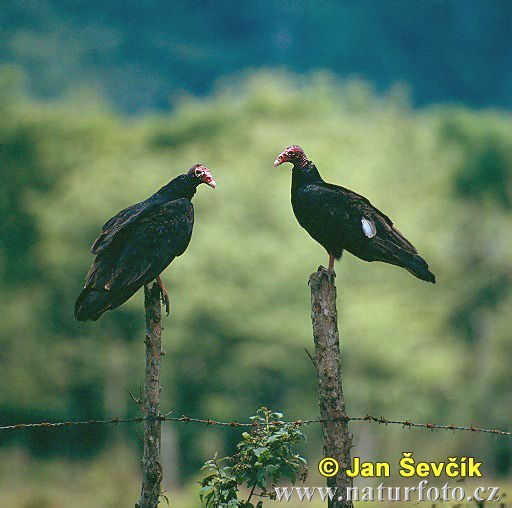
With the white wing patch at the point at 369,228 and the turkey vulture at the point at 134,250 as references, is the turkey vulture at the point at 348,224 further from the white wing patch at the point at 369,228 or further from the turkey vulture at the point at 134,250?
the turkey vulture at the point at 134,250

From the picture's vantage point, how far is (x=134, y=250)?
588 cm

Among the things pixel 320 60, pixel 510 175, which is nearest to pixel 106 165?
pixel 510 175

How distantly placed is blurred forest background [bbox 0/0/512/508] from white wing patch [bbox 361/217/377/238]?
10.9 meters

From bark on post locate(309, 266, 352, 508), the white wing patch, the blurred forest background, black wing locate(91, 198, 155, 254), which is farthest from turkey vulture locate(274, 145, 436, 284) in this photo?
the blurred forest background

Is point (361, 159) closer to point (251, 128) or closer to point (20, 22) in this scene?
point (251, 128)

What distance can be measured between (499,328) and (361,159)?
5.71m

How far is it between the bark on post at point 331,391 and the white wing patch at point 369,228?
1.11 meters

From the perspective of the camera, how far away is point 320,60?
62500 millimetres

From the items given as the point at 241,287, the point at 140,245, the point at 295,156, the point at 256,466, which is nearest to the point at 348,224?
the point at 295,156

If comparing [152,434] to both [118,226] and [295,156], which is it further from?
[295,156]

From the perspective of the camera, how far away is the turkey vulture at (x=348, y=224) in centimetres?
634

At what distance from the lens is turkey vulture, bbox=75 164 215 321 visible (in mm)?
5664

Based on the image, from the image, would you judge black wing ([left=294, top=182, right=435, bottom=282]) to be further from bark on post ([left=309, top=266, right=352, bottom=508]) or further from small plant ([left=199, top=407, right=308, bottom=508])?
small plant ([left=199, top=407, right=308, bottom=508])

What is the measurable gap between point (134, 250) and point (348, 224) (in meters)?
1.48
